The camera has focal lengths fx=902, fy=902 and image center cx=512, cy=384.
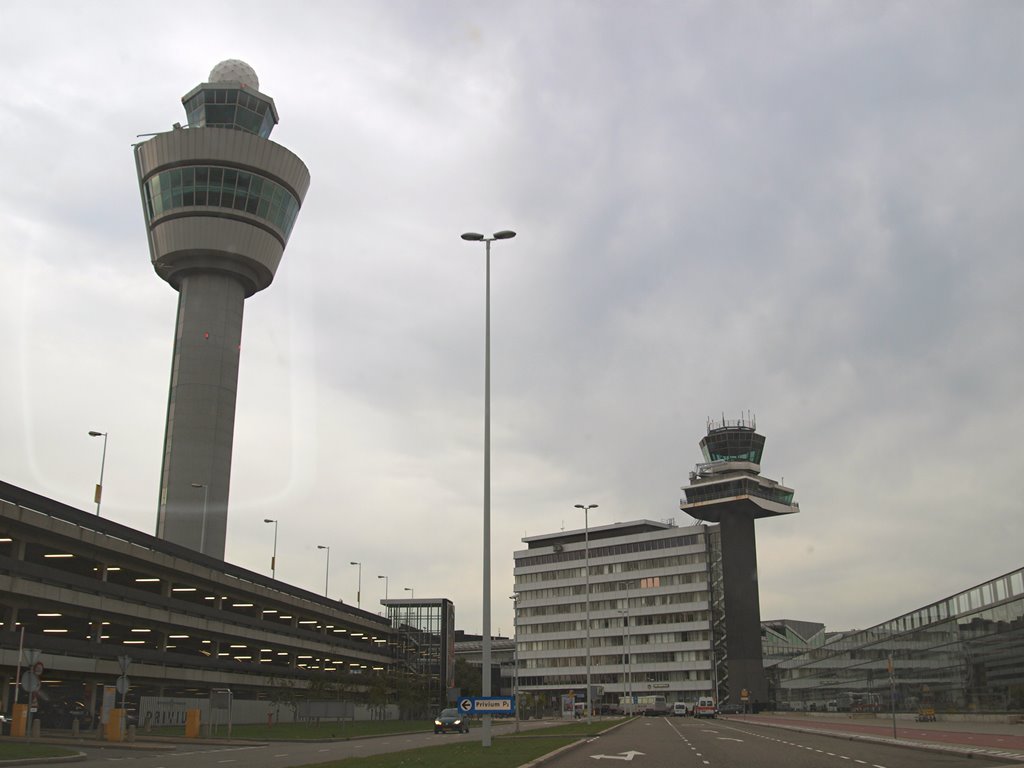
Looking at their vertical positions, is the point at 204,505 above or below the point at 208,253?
below

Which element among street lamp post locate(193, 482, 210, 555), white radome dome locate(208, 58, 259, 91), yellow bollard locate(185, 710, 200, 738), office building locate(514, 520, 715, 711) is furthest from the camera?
office building locate(514, 520, 715, 711)

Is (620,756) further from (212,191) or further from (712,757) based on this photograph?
(212,191)

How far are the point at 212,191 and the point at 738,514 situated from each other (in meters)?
88.0

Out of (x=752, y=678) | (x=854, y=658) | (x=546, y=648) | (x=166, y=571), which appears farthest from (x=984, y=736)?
(x=546, y=648)

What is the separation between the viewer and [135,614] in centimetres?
6091

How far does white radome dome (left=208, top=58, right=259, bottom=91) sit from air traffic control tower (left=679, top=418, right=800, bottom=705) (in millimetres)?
85118

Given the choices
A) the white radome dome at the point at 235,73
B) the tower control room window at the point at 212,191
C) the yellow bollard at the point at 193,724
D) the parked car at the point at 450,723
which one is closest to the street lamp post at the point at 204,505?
the tower control room window at the point at 212,191

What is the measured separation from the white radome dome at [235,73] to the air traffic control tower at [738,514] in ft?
279

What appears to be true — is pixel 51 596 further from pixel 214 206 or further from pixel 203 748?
pixel 214 206

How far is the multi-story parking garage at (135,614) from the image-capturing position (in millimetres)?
50688

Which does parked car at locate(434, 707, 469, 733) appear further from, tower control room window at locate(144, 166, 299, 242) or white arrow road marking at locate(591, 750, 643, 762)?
tower control room window at locate(144, 166, 299, 242)

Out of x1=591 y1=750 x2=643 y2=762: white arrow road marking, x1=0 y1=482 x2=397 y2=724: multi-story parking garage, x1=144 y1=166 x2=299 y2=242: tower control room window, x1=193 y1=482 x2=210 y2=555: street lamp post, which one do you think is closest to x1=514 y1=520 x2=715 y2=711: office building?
x1=0 y1=482 x2=397 y2=724: multi-story parking garage

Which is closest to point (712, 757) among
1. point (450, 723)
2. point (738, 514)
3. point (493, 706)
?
point (493, 706)

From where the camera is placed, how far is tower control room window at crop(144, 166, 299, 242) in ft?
292
